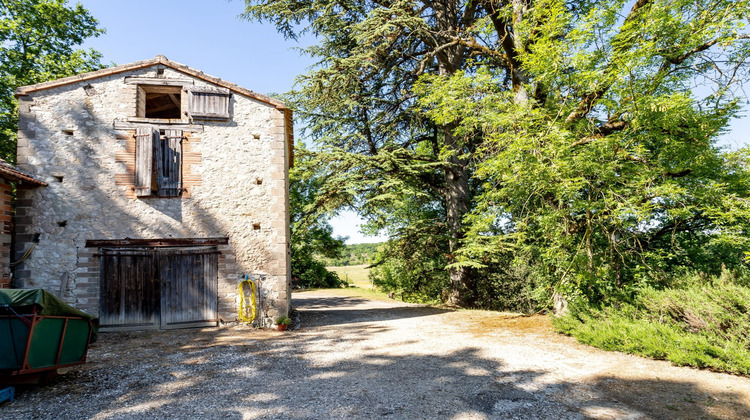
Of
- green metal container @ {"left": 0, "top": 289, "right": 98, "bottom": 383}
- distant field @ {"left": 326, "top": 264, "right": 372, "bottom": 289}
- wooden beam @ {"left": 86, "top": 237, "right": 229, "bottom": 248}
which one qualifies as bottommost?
distant field @ {"left": 326, "top": 264, "right": 372, "bottom": 289}

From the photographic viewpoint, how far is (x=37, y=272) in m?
7.99

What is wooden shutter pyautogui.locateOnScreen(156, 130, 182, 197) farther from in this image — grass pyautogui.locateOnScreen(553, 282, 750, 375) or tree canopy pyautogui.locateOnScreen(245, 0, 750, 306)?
grass pyautogui.locateOnScreen(553, 282, 750, 375)

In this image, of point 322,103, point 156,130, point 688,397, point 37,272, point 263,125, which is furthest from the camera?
point 322,103

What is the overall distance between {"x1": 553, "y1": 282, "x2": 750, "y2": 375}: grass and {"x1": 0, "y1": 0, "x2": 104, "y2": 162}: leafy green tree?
59.2ft

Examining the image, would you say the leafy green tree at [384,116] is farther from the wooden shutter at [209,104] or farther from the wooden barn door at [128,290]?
the wooden barn door at [128,290]

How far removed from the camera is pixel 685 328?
229 inches

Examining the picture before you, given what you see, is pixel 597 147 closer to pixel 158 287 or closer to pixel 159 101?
pixel 158 287

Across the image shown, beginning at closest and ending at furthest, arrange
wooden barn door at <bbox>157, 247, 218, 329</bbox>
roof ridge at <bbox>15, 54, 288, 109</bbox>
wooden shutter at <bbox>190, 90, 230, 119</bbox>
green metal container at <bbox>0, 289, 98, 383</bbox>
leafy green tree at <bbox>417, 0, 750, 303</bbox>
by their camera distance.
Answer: green metal container at <bbox>0, 289, 98, 383</bbox> → leafy green tree at <bbox>417, 0, 750, 303</bbox> → roof ridge at <bbox>15, 54, 288, 109</bbox> → wooden barn door at <bbox>157, 247, 218, 329</bbox> → wooden shutter at <bbox>190, 90, 230, 119</bbox>

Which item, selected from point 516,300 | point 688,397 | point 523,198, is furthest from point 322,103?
point 688,397

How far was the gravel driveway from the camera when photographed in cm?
407

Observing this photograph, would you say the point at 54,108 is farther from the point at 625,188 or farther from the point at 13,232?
the point at 625,188

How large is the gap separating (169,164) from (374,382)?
23.2 ft

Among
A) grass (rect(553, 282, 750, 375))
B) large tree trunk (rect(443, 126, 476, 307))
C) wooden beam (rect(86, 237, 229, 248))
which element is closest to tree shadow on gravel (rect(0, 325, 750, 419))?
grass (rect(553, 282, 750, 375))

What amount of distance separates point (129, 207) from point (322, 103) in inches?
261
